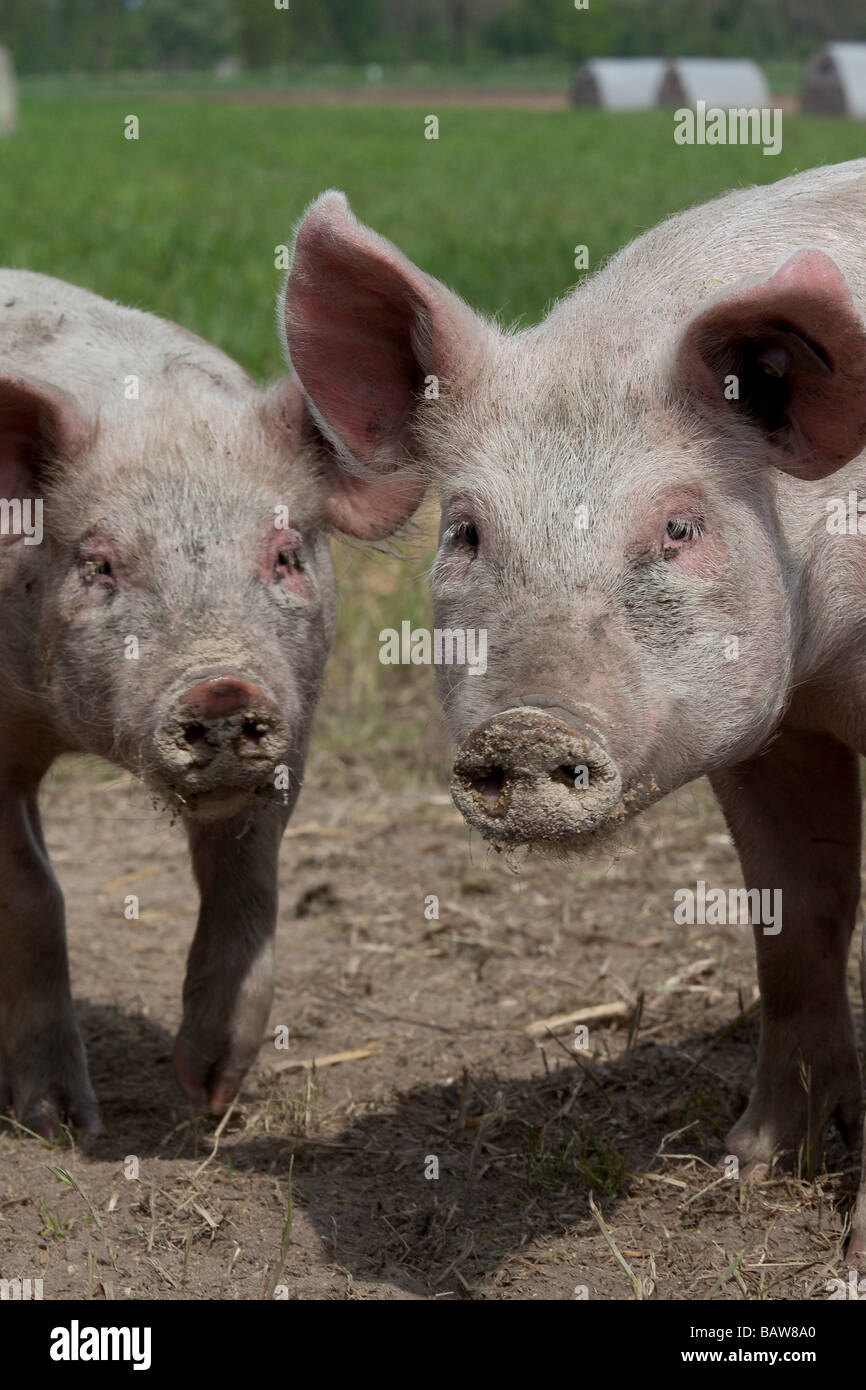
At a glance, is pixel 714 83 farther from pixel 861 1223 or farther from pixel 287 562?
pixel 861 1223

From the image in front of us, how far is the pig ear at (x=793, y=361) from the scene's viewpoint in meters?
2.91

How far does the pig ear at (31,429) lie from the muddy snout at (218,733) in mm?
814

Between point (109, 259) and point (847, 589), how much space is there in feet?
40.7

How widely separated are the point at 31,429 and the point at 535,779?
1860mm

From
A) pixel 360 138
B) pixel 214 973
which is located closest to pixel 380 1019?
pixel 214 973

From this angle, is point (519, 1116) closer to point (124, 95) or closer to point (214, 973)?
point (214, 973)

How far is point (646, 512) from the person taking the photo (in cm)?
299

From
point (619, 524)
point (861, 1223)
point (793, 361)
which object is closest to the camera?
point (619, 524)

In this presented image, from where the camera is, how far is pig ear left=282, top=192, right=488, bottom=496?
3393 millimetres

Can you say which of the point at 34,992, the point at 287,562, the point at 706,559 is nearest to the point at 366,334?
the point at 287,562

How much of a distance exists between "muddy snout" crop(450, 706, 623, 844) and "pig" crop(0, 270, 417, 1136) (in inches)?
30.8

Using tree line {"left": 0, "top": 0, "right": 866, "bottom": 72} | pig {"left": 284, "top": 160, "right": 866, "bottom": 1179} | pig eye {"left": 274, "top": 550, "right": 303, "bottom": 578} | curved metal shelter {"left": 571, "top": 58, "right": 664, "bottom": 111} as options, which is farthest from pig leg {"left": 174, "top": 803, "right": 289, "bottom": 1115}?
tree line {"left": 0, "top": 0, "right": 866, "bottom": 72}

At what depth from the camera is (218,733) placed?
3434 mm

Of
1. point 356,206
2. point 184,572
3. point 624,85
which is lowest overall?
point 184,572
